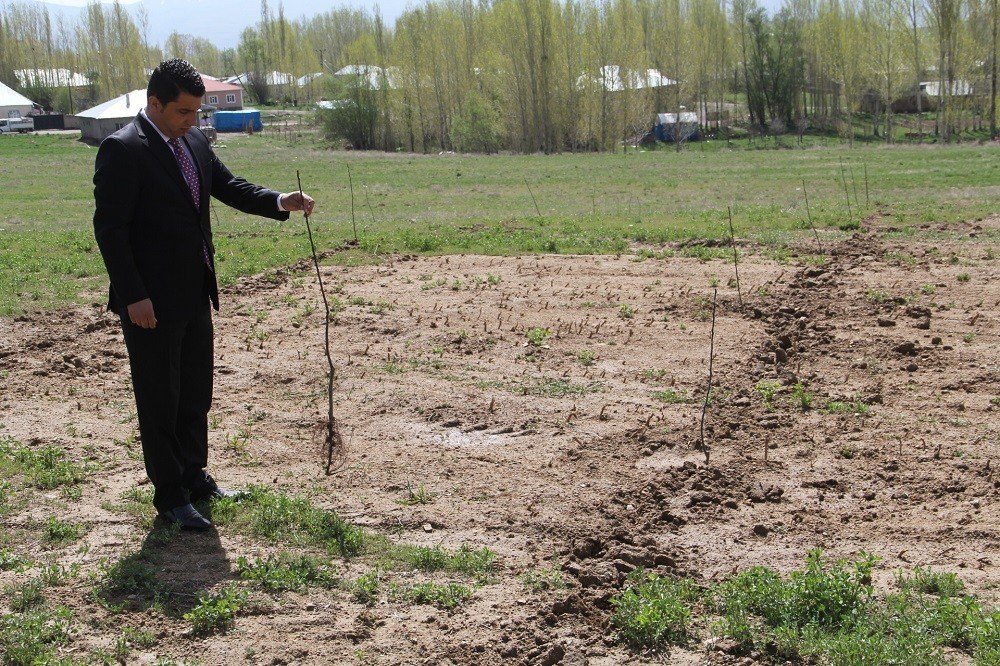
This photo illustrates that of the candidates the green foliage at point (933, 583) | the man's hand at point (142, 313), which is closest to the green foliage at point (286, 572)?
the man's hand at point (142, 313)

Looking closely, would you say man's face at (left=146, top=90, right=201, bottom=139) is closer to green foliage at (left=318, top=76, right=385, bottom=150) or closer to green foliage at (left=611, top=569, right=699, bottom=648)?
green foliage at (left=611, top=569, right=699, bottom=648)

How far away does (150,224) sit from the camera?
17.8ft

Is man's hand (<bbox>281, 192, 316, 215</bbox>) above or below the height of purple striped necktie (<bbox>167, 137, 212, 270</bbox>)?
below

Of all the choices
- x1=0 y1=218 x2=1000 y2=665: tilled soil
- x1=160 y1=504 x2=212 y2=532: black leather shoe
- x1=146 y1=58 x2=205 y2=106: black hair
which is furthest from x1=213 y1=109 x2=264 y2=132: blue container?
x1=160 y1=504 x2=212 y2=532: black leather shoe

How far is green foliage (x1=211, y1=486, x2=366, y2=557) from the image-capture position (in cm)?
547

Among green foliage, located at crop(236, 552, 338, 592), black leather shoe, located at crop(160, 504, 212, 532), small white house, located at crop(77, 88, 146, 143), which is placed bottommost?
green foliage, located at crop(236, 552, 338, 592)

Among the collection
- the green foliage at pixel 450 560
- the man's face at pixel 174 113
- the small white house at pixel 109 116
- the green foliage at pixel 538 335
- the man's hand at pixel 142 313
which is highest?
the small white house at pixel 109 116

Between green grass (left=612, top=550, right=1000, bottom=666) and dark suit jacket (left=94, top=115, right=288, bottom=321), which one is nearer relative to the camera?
green grass (left=612, top=550, right=1000, bottom=666)

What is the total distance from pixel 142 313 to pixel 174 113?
1094mm

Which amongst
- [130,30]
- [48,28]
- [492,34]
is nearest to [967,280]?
Answer: [492,34]

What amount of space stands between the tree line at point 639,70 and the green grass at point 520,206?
20042mm

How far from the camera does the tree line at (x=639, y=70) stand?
55812mm

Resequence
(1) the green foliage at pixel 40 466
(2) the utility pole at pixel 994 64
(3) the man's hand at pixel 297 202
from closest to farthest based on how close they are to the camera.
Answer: (3) the man's hand at pixel 297 202 → (1) the green foliage at pixel 40 466 → (2) the utility pole at pixel 994 64

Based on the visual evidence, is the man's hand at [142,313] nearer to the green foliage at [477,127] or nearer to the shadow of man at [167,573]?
the shadow of man at [167,573]
